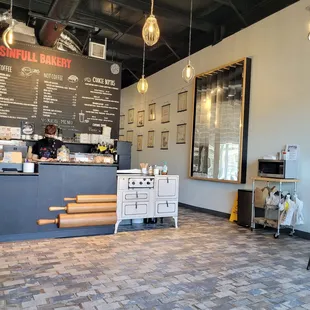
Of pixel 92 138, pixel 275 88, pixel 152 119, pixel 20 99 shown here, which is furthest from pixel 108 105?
pixel 275 88

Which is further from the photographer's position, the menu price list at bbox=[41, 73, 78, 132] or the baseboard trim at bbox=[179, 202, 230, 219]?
the baseboard trim at bbox=[179, 202, 230, 219]

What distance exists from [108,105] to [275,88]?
3471 millimetres

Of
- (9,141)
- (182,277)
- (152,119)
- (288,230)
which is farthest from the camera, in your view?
(152,119)

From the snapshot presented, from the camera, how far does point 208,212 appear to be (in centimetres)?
711

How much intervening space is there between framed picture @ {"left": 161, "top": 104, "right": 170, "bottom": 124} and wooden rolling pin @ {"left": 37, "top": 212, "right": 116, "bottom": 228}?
4613 mm

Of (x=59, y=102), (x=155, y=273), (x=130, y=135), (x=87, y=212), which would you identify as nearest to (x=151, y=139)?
(x=130, y=135)

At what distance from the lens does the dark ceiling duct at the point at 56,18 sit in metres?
4.96

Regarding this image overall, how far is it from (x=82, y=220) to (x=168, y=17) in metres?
4.45

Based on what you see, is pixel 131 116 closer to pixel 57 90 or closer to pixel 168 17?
pixel 57 90

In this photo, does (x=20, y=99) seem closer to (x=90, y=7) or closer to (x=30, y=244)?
(x=90, y=7)

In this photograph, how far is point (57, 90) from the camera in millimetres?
6516

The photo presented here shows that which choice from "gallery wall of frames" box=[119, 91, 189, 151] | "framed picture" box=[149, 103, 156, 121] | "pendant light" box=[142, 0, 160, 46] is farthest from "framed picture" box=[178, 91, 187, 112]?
"pendant light" box=[142, 0, 160, 46]

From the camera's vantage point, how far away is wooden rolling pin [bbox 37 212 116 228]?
4.38 m

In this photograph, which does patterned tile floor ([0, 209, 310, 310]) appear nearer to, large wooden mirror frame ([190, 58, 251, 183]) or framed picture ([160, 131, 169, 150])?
large wooden mirror frame ([190, 58, 251, 183])
